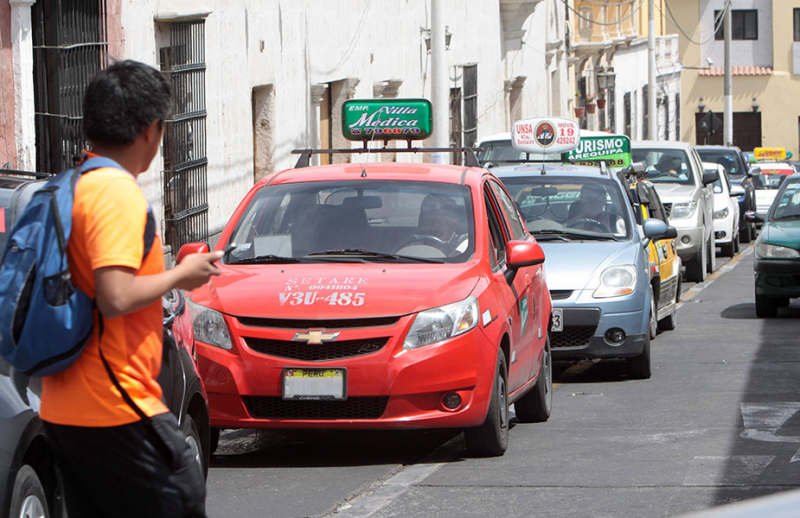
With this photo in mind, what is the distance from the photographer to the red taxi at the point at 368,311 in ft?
23.9

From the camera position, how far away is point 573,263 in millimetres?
11352

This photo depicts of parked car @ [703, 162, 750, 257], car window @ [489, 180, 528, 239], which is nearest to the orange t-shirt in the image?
car window @ [489, 180, 528, 239]

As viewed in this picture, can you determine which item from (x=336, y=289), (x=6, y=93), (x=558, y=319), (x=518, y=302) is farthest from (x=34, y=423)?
(x=6, y=93)

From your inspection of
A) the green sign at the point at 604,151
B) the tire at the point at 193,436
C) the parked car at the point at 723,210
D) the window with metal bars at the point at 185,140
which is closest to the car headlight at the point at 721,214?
the parked car at the point at 723,210

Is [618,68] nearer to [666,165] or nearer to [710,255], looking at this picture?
[710,255]

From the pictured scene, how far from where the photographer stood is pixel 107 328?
11.9ft

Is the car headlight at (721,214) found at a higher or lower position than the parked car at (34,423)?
lower

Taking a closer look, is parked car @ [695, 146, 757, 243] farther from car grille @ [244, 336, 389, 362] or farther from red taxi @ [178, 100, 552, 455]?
car grille @ [244, 336, 389, 362]

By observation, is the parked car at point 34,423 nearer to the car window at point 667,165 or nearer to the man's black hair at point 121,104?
the man's black hair at point 121,104

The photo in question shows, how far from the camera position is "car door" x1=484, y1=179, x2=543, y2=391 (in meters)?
8.28

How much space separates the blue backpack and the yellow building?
132 ft

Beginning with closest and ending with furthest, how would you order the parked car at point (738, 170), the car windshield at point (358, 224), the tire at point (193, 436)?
the tire at point (193, 436)
the car windshield at point (358, 224)
the parked car at point (738, 170)

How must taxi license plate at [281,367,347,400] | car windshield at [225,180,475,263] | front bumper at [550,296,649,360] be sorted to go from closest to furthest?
1. taxi license plate at [281,367,347,400]
2. car windshield at [225,180,475,263]
3. front bumper at [550,296,649,360]

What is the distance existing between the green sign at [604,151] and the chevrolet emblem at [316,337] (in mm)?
9829
